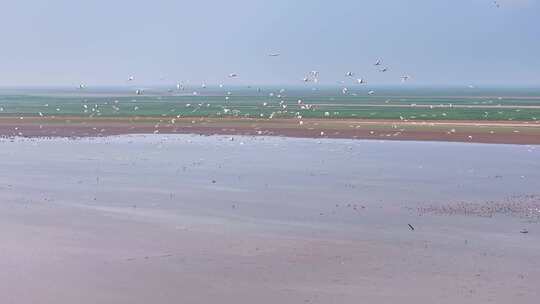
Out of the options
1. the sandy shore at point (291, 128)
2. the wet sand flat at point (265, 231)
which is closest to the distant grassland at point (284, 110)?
the sandy shore at point (291, 128)

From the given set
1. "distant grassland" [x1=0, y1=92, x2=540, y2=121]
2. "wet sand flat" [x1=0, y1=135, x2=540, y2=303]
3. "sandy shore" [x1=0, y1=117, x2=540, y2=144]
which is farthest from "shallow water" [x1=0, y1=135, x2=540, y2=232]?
"distant grassland" [x1=0, y1=92, x2=540, y2=121]

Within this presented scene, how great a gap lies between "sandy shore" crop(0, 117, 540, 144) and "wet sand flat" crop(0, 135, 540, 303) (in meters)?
13.4

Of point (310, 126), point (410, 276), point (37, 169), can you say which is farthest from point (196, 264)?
point (310, 126)

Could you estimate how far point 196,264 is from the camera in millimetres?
15469

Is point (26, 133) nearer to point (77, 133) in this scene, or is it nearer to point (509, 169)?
point (77, 133)

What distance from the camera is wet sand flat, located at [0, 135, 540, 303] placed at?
1388 cm

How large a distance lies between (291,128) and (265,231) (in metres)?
35.5

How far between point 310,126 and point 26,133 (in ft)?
55.0

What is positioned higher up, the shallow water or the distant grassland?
the distant grassland

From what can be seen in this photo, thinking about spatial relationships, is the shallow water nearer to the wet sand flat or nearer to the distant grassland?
the wet sand flat

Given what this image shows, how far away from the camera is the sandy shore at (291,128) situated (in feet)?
157

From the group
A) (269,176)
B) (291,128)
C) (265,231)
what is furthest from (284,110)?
(265,231)

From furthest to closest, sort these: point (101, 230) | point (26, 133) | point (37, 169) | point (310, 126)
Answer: point (310, 126) < point (26, 133) < point (37, 169) < point (101, 230)

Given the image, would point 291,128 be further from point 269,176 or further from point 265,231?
point 265,231
